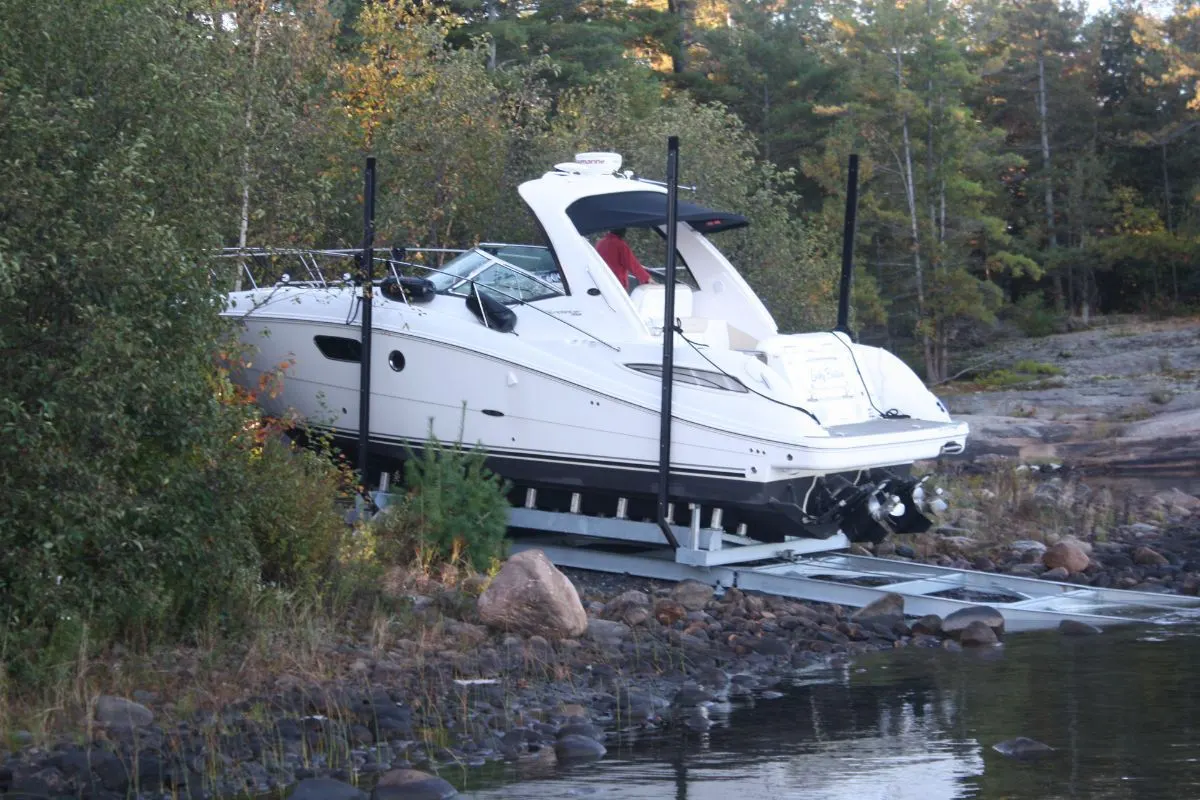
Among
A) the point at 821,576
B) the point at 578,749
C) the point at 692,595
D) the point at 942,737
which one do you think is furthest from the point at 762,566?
the point at 578,749

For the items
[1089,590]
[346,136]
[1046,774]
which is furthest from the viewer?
[346,136]

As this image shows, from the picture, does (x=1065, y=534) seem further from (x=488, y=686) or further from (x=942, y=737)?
(x=488, y=686)

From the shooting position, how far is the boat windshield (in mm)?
12602

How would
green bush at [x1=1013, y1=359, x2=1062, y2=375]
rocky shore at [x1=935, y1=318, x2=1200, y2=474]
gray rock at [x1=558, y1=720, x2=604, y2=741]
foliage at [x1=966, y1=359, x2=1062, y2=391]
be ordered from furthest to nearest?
green bush at [x1=1013, y1=359, x2=1062, y2=375] < foliage at [x1=966, y1=359, x2=1062, y2=391] < rocky shore at [x1=935, y1=318, x2=1200, y2=474] < gray rock at [x1=558, y1=720, x2=604, y2=741]

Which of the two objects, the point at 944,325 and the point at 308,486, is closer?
the point at 308,486

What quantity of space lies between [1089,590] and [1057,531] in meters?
3.75

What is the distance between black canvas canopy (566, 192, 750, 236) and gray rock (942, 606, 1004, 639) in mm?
3753

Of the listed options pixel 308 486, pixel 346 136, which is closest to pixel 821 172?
pixel 346 136

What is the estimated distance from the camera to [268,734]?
317 inches

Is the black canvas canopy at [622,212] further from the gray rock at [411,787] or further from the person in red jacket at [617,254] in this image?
the gray rock at [411,787]

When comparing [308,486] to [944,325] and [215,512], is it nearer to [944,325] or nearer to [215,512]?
[215,512]

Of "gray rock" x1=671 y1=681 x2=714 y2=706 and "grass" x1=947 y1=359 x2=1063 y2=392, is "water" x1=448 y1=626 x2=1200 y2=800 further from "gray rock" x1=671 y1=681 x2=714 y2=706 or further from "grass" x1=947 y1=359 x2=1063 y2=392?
"grass" x1=947 y1=359 x2=1063 y2=392

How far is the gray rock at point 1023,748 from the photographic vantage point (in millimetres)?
7992

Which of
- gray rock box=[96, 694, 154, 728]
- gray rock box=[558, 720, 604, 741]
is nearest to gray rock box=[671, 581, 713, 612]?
gray rock box=[558, 720, 604, 741]
